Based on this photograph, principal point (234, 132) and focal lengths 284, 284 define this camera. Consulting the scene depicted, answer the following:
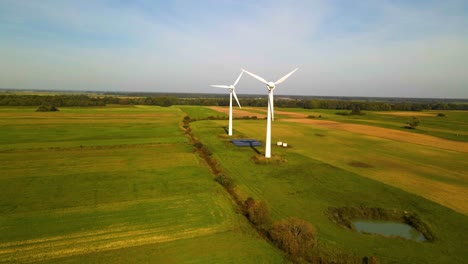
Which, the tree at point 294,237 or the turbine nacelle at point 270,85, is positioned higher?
the turbine nacelle at point 270,85

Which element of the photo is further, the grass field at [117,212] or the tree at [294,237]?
the tree at [294,237]

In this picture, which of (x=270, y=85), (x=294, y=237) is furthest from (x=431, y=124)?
(x=294, y=237)

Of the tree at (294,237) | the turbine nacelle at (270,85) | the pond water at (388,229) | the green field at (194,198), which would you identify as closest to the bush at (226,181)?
the green field at (194,198)

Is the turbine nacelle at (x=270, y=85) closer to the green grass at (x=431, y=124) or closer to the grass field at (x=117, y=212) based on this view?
the grass field at (x=117, y=212)

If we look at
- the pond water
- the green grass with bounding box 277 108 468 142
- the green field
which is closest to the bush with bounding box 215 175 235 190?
the green field

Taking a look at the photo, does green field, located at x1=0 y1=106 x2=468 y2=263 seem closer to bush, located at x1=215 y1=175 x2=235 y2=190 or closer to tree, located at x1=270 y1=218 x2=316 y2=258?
tree, located at x1=270 y1=218 x2=316 y2=258

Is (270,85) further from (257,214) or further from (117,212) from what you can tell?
(117,212)

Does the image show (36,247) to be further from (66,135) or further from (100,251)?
(66,135)
